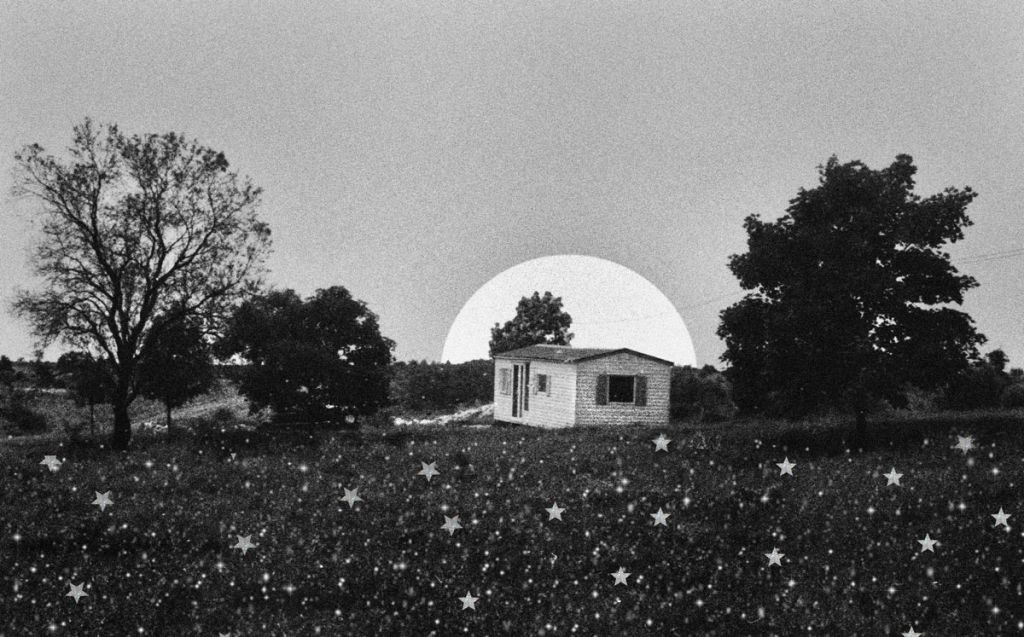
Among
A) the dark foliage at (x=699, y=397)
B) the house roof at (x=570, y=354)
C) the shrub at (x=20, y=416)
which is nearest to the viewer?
the house roof at (x=570, y=354)

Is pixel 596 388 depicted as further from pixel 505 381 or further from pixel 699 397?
pixel 699 397

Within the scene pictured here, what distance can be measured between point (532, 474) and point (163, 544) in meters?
7.65

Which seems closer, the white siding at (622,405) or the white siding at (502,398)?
the white siding at (622,405)

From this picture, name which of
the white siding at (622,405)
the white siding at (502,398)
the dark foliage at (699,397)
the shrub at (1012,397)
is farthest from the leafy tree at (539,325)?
the shrub at (1012,397)

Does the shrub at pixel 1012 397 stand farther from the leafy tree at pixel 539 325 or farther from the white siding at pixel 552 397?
the leafy tree at pixel 539 325

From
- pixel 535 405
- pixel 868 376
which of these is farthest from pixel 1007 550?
pixel 535 405

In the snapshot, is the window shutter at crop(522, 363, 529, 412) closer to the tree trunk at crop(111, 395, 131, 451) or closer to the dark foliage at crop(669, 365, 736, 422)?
the dark foliage at crop(669, 365, 736, 422)

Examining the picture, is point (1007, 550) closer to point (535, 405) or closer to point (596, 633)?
point (596, 633)

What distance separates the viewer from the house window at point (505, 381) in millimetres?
40688

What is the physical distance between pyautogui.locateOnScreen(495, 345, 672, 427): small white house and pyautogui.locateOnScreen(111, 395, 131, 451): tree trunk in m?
17.8

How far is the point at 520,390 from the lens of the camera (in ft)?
130

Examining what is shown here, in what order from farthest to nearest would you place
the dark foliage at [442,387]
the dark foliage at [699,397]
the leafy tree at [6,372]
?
the dark foliage at [442,387] < the leafy tree at [6,372] < the dark foliage at [699,397]

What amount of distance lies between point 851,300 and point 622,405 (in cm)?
1253

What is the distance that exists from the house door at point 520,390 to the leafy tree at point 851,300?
14474 mm
